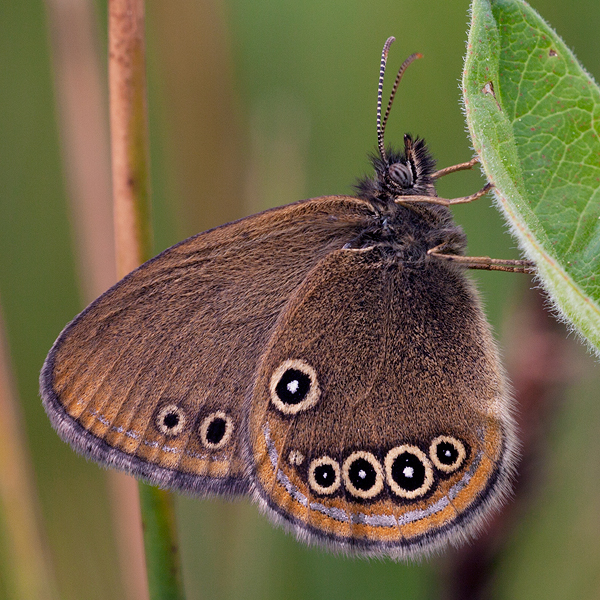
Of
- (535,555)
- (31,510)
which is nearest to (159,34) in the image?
(31,510)

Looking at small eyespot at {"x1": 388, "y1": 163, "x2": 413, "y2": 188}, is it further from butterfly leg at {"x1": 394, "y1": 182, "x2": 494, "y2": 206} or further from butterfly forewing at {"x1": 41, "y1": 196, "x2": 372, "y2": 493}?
butterfly forewing at {"x1": 41, "y1": 196, "x2": 372, "y2": 493}

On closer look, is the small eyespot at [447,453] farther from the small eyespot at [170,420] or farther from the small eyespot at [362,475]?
the small eyespot at [170,420]

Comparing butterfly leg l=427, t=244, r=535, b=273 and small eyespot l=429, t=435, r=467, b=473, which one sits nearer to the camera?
small eyespot l=429, t=435, r=467, b=473

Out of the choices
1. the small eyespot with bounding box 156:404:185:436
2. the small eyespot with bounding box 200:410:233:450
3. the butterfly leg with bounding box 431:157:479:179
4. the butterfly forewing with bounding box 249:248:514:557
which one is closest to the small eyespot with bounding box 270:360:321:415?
the butterfly forewing with bounding box 249:248:514:557

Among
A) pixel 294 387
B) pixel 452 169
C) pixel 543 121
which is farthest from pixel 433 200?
pixel 294 387

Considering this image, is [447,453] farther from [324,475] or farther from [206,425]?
[206,425]

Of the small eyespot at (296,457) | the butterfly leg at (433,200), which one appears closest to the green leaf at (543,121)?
the butterfly leg at (433,200)
